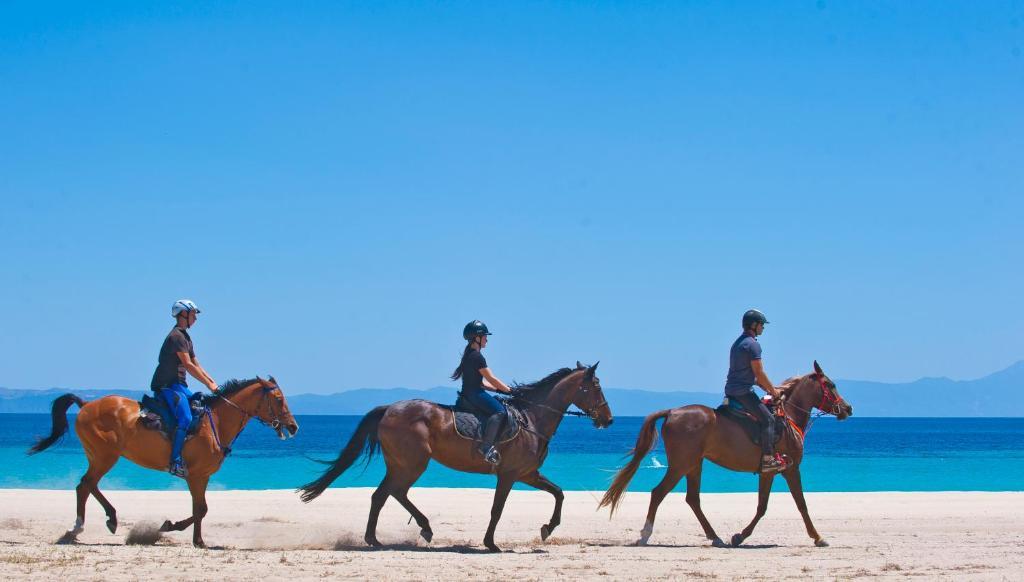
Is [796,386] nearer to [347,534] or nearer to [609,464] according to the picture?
[347,534]

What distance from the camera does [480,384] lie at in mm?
12320

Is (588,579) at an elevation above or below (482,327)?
below

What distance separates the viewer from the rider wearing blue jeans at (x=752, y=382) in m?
13.0

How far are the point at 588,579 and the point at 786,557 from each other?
3038mm

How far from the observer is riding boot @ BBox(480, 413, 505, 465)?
12008 mm

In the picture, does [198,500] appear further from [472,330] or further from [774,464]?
[774,464]

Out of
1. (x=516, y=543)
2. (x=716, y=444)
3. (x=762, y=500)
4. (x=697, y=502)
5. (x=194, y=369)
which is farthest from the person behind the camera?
(x=762, y=500)

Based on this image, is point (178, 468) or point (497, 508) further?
point (497, 508)

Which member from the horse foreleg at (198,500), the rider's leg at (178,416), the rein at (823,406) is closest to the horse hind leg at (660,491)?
the rein at (823,406)

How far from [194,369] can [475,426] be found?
123 inches

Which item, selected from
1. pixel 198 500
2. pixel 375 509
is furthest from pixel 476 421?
pixel 198 500

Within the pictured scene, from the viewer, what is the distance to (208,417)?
39.0 feet

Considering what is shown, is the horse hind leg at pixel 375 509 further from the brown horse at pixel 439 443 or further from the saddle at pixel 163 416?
the saddle at pixel 163 416

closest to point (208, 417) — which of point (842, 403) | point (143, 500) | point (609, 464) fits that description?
point (842, 403)
